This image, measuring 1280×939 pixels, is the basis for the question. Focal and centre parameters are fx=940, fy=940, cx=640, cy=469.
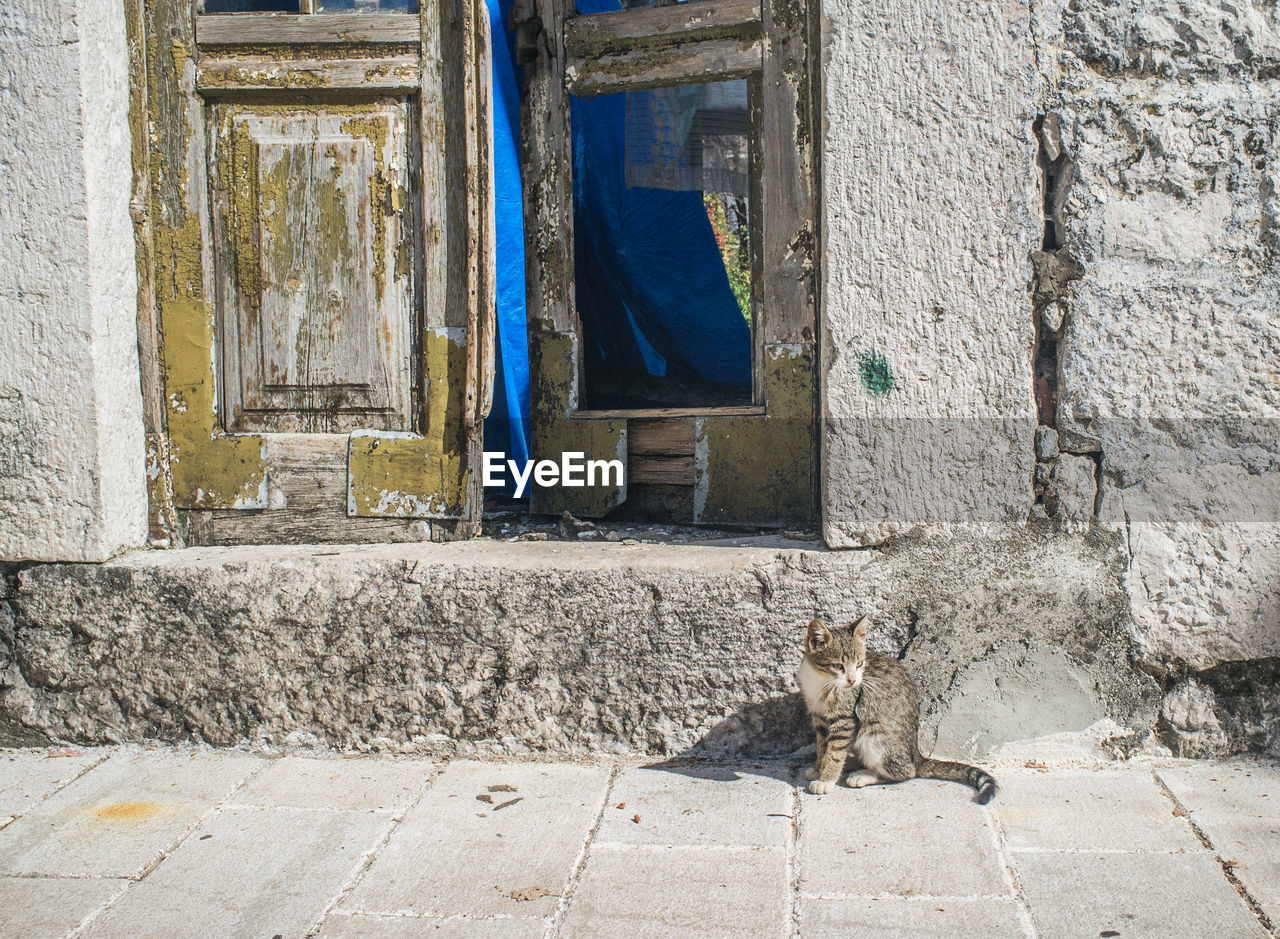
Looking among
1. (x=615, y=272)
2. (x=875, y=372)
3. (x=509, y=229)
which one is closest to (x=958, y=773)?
(x=875, y=372)

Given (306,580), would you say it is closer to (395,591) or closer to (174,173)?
(395,591)

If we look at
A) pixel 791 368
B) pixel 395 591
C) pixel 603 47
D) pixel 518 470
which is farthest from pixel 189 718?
pixel 603 47

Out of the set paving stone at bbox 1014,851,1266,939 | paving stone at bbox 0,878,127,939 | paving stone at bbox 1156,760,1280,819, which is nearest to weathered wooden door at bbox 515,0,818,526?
paving stone at bbox 1156,760,1280,819

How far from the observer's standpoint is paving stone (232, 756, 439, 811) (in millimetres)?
2535

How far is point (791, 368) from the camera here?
11.1 ft

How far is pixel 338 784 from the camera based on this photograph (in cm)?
265

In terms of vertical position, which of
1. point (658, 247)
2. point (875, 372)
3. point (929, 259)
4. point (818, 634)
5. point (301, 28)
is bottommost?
point (818, 634)

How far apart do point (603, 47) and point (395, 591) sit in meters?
2.17

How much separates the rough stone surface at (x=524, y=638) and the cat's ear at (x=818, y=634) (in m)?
0.18

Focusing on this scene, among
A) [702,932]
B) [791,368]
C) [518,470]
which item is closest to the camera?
[702,932]

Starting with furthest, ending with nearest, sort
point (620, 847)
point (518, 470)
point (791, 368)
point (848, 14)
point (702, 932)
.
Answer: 1. point (518, 470)
2. point (791, 368)
3. point (848, 14)
4. point (620, 847)
5. point (702, 932)

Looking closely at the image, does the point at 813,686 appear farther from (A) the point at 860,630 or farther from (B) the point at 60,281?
(B) the point at 60,281

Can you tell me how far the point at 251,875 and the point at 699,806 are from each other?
43.2 inches

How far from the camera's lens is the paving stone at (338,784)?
254cm
